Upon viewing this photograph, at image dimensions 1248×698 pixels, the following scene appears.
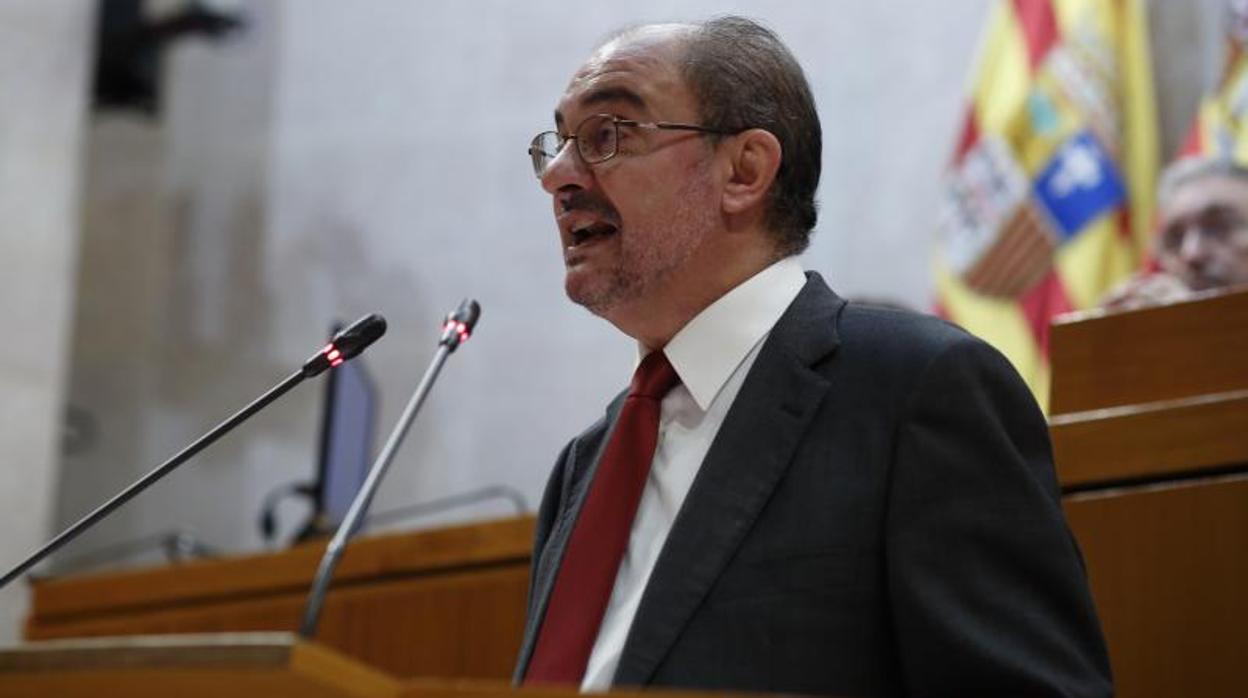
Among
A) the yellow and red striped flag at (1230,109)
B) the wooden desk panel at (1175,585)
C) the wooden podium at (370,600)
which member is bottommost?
the wooden podium at (370,600)

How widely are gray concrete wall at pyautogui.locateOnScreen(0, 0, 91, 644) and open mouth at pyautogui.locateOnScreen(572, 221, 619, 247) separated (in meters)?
3.48

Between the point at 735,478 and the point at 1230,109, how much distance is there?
2.96 meters

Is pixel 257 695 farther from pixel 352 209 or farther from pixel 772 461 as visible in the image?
pixel 352 209

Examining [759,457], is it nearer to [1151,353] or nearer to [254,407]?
[254,407]

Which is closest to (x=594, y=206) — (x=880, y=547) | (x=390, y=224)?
(x=880, y=547)

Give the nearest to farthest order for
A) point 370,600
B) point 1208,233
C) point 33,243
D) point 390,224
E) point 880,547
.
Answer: point 880,547, point 370,600, point 1208,233, point 33,243, point 390,224

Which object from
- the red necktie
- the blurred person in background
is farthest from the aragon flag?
the red necktie

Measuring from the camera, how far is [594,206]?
245 cm

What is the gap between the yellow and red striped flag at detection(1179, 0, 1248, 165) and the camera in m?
4.65

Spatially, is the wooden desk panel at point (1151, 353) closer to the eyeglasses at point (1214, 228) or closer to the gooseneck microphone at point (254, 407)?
the gooseneck microphone at point (254, 407)

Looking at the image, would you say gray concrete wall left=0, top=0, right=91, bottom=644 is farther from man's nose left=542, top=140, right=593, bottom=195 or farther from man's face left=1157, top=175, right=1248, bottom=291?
man's nose left=542, top=140, right=593, bottom=195

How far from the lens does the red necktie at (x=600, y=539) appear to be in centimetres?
216

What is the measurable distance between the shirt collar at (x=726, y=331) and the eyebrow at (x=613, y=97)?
27 centimetres

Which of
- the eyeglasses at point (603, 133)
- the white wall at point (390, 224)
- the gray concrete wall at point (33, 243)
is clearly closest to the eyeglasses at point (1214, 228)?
the white wall at point (390, 224)
